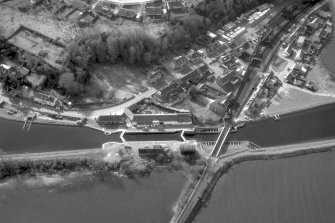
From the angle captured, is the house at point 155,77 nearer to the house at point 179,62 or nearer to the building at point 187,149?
the house at point 179,62

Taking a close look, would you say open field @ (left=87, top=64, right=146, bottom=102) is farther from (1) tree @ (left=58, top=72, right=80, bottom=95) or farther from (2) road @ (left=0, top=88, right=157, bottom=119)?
(1) tree @ (left=58, top=72, right=80, bottom=95)

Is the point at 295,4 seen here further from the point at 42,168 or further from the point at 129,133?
the point at 42,168

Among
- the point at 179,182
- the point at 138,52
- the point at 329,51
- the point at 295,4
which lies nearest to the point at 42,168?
the point at 179,182

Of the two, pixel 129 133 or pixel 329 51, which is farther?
pixel 329 51

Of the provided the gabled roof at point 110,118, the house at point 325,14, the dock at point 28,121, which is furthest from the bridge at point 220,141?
the house at point 325,14

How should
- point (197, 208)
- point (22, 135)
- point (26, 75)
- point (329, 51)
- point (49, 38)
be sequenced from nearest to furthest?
point (197, 208)
point (22, 135)
point (26, 75)
point (49, 38)
point (329, 51)

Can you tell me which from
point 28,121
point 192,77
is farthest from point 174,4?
point 28,121
